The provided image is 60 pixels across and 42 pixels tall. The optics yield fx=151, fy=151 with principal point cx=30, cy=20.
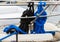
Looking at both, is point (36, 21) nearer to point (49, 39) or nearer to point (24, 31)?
point (24, 31)

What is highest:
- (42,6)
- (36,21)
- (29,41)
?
(42,6)

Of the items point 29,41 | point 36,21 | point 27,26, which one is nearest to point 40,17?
point 36,21

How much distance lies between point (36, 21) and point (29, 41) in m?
0.34

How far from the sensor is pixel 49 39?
57.2 inches

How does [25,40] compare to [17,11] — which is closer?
[25,40]

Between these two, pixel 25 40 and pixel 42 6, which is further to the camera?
pixel 42 6

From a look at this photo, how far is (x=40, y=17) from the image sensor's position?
5.30 feet

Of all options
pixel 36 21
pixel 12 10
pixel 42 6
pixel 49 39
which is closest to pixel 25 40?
pixel 49 39

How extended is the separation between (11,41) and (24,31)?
34cm

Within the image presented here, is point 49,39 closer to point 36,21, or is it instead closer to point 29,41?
point 29,41

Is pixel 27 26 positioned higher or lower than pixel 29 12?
lower

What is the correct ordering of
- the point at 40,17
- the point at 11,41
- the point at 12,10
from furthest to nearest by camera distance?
1. the point at 12,10
2. the point at 40,17
3. the point at 11,41

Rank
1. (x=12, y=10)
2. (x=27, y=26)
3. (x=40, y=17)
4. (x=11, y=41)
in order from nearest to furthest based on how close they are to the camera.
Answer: (x=11, y=41) → (x=40, y=17) → (x=27, y=26) → (x=12, y=10)

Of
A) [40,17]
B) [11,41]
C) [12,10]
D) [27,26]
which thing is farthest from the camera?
[12,10]
